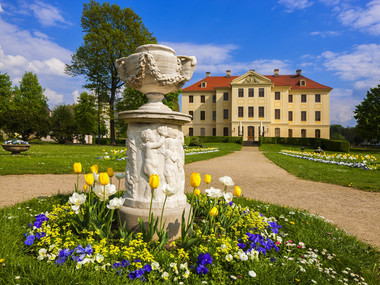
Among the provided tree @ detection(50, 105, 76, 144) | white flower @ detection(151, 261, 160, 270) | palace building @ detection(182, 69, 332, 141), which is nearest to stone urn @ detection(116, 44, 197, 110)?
white flower @ detection(151, 261, 160, 270)

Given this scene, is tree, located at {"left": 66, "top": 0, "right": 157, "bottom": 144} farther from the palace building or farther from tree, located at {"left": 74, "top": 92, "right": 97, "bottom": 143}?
the palace building

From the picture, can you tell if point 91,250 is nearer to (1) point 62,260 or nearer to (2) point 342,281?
(1) point 62,260

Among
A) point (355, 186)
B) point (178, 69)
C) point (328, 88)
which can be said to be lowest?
point (355, 186)

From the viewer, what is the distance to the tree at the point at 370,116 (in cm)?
2680

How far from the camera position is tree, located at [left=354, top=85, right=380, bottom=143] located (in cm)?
2680

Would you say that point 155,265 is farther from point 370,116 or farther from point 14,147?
point 370,116

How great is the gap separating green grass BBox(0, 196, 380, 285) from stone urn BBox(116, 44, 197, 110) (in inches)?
78.1

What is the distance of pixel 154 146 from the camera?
2.96 meters

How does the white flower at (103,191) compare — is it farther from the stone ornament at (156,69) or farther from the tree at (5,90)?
the tree at (5,90)

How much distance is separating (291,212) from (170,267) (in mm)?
2417

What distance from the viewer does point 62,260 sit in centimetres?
209

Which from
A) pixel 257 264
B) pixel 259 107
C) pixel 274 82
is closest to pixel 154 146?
pixel 257 264

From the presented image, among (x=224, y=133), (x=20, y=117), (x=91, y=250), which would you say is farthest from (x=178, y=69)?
(x=224, y=133)

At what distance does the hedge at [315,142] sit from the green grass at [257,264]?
2476 cm
